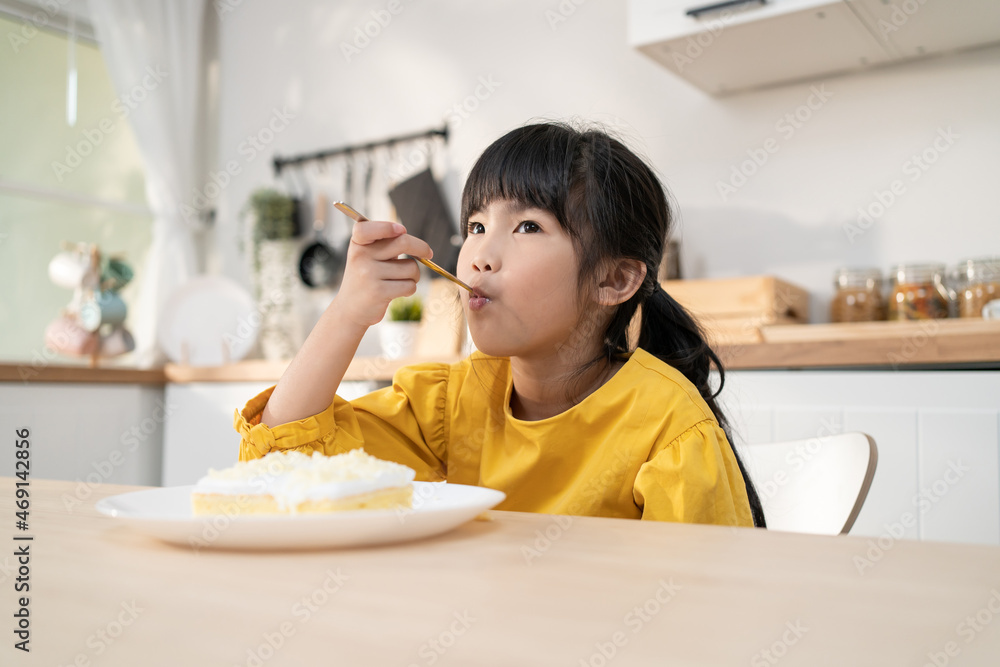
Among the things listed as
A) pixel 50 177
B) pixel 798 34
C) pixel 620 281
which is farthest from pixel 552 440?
pixel 50 177

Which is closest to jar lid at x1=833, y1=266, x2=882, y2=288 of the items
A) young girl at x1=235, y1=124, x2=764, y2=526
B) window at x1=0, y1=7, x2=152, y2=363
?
young girl at x1=235, y1=124, x2=764, y2=526

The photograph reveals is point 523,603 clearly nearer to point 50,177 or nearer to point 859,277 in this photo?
point 859,277

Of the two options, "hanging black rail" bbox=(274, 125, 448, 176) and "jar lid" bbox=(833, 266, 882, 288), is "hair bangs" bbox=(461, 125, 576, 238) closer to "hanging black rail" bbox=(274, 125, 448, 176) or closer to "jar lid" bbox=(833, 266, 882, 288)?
"jar lid" bbox=(833, 266, 882, 288)

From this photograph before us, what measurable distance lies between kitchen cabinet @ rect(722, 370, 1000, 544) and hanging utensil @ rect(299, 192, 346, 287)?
176 cm

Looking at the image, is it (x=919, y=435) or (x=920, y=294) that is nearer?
(x=919, y=435)

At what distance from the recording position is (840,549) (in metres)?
0.39

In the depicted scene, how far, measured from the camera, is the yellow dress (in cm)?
77

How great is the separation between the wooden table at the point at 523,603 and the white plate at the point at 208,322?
8.77ft

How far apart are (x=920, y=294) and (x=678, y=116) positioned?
2.87 ft

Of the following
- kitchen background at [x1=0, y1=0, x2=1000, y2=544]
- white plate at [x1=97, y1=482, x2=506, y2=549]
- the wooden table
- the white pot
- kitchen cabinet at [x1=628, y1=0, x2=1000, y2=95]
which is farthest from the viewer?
the white pot

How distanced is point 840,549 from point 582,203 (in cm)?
63

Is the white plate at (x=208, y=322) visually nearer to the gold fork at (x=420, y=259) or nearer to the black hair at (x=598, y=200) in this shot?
the black hair at (x=598, y=200)

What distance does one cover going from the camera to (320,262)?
3.02 metres

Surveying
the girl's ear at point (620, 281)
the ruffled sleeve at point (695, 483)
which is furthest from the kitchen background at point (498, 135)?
the ruffled sleeve at point (695, 483)
